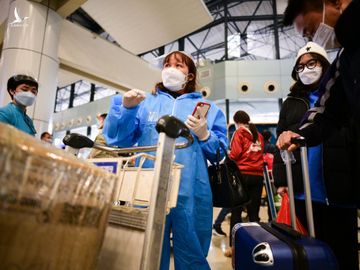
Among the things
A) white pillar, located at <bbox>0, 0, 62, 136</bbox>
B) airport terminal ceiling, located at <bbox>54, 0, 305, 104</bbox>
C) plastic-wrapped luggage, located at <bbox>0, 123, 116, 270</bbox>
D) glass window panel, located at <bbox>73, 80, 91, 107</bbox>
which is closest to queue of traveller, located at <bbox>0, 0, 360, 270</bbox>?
plastic-wrapped luggage, located at <bbox>0, 123, 116, 270</bbox>

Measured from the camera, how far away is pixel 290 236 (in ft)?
3.12

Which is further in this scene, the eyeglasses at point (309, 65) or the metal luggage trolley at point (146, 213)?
the eyeglasses at point (309, 65)

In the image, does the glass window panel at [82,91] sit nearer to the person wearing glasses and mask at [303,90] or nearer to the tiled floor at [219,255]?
the tiled floor at [219,255]

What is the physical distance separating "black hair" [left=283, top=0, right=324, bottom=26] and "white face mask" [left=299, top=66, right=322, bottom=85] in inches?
19.7

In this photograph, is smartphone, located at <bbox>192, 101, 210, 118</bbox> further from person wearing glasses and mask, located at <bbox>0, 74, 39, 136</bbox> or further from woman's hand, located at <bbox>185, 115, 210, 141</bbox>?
person wearing glasses and mask, located at <bbox>0, 74, 39, 136</bbox>

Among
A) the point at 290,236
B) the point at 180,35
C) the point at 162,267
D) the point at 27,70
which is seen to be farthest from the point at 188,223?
the point at 180,35

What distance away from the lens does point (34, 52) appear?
3.21 m

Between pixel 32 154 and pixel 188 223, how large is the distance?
753 mm

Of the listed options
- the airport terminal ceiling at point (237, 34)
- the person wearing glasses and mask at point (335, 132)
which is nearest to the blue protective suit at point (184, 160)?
the person wearing glasses and mask at point (335, 132)

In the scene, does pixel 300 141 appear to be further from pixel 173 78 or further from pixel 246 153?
pixel 246 153

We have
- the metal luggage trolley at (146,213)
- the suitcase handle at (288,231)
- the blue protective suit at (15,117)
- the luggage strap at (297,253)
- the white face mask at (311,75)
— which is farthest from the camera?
the blue protective suit at (15,117)

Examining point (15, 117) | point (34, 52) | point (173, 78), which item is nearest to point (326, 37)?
point (173, 78)

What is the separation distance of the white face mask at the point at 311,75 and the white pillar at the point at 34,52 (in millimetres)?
3083

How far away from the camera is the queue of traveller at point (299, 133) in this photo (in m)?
1.00
